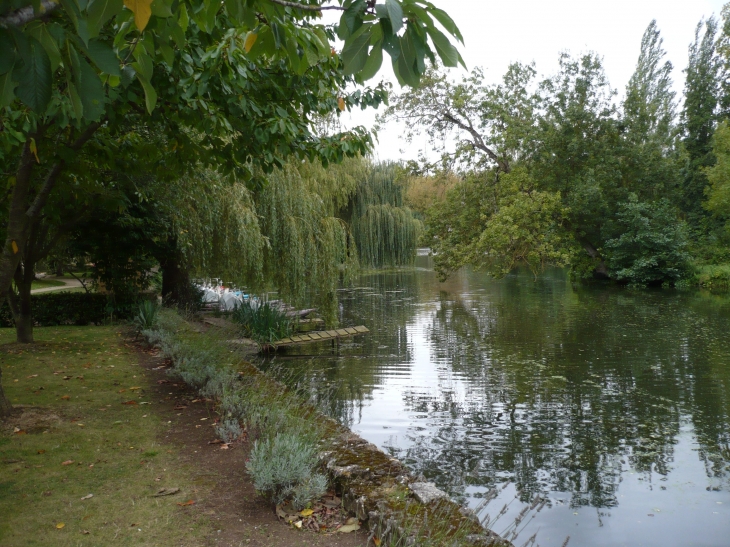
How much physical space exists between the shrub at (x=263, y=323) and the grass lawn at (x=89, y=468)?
5.09m

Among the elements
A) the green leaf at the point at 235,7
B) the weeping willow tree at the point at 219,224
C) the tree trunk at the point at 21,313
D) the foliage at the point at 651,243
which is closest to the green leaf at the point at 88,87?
the green leaf at the point at 235,7

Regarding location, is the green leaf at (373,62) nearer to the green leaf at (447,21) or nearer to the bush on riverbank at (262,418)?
the green leaf at (447,21)

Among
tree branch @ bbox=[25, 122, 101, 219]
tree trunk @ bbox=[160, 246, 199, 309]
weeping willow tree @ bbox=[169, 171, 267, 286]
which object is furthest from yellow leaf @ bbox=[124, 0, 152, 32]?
tree trunk @ bbox=[160, 246, 199, 309]

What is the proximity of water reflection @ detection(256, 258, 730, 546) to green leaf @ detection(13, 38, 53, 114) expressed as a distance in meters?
3.15

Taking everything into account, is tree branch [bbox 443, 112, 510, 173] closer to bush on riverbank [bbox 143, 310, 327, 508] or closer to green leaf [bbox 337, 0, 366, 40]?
bush on riverbank [bbox 143, 310, 327, 508]

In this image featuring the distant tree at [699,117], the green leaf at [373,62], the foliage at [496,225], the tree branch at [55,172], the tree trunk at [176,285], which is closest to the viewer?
the green leaf at [373,62]

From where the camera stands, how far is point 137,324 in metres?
12.0

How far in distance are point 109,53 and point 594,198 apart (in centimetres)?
2470

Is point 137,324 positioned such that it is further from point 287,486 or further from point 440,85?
point 440,85

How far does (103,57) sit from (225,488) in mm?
3198

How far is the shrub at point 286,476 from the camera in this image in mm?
3717

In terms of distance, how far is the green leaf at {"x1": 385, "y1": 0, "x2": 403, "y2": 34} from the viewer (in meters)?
1.64

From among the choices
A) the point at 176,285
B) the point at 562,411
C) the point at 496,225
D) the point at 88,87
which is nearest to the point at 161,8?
the point at 88,87

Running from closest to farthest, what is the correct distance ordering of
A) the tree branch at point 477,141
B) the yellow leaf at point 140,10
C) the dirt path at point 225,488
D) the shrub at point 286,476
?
1. the yellow leaf at point 140,10
2. the dirt path at point 225,488
3. the shrub at point 286,476
4. the tree branch at point 477,141
